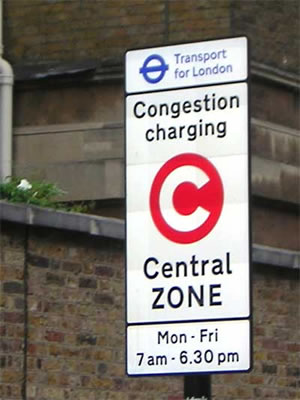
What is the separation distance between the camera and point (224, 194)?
5.49 m

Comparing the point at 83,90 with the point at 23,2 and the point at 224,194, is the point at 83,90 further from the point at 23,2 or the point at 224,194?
the point at 224,194

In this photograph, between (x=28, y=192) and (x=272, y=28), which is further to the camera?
(x=272, y=28)

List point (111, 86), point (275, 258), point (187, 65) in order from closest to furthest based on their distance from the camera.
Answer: point (187, 65)
point (275, 258)
point (111, 86)

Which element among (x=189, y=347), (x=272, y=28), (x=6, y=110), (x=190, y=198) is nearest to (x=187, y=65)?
(x=190, y=198)

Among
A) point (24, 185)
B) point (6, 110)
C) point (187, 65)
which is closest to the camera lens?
point (187, 65)

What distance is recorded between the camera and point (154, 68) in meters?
5.71

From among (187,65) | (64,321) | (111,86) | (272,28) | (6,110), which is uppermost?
(272,28)

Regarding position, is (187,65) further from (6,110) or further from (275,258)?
(6,110)

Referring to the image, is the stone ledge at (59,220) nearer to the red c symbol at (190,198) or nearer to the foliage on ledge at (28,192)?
the foliage on ledge at (28,192)

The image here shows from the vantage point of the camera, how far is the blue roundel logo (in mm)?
5691

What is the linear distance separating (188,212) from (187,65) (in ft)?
1.83

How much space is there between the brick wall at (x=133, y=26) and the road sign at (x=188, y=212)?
27.9 ft

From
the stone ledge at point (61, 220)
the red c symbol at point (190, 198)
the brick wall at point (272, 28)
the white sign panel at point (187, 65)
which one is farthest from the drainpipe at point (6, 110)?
the red c symbol at point (190, 198)

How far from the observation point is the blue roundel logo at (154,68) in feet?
18.7
